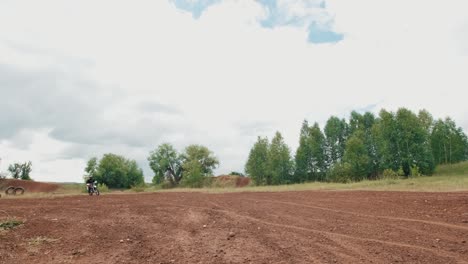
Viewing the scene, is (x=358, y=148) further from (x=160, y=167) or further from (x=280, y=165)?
(x=160, y=167)

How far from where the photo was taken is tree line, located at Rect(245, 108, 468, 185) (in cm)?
7712

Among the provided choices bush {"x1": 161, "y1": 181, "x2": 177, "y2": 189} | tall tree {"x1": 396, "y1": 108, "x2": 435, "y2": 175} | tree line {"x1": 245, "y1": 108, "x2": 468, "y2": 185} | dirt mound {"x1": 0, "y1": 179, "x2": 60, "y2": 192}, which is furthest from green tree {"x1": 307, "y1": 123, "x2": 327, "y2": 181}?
dirt mound {"x1": 0, "y1": 179, "x2": 60, "y2": 192}

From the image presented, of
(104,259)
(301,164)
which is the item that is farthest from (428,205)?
(301,164)

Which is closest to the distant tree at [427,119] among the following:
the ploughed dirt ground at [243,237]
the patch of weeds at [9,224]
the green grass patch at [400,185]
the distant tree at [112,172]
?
the green grass patch at [400,185]

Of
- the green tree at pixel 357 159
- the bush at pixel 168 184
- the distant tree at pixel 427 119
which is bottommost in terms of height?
the bush at pixel 168 184

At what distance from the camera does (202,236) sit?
9875 mm

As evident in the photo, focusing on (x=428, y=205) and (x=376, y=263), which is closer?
(x=376, y=263)

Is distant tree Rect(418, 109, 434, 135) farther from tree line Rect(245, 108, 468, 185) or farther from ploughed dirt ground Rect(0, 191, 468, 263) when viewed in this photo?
ploughed dirt ground Rect(0, 191, 468, 263)

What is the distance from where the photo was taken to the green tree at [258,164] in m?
95.1

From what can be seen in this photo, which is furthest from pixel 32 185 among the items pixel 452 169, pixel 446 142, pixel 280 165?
pixel 446 142

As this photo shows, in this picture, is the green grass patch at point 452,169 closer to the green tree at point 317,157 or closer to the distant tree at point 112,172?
the green tree at point 317,157

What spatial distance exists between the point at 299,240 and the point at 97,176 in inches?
4008

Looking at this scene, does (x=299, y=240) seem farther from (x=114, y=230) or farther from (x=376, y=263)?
(x=114, y=230)

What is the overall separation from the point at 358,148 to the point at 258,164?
1045 inches
